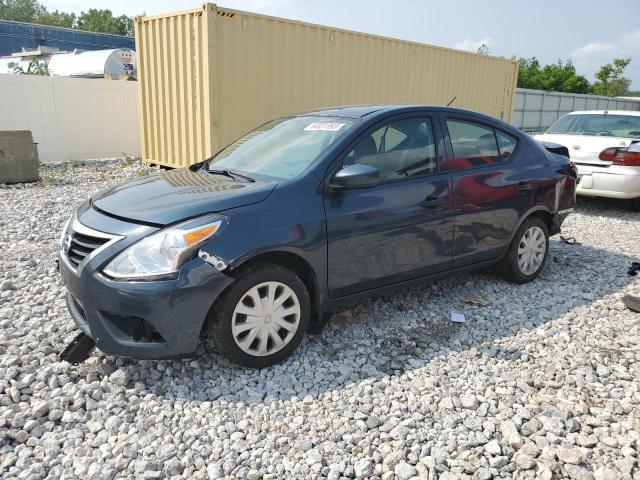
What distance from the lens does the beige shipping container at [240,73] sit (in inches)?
341

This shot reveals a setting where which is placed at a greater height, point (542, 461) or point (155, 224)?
point (155, 224)

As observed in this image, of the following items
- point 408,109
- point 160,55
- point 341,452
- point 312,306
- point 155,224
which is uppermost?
point 160,55

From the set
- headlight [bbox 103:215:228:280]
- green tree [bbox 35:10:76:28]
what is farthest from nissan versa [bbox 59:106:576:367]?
green tree [bbox 35:10:76:28]

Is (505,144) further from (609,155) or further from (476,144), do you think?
(609,155)

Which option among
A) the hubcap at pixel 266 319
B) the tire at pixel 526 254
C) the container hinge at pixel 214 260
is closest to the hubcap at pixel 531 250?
the tire at pixel 526 254

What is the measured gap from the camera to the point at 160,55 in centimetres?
980

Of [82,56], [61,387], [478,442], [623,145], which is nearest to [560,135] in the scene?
[623,145]

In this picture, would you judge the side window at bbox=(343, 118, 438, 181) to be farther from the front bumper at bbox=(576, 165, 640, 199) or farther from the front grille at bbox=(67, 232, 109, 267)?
the front bumper at bbox=(576, 165, 640, 199)

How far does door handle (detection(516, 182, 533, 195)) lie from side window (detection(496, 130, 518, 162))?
10.3 inches

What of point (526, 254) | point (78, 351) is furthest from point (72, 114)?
point (526, 254)

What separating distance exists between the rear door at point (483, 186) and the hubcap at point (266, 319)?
64.2 inches

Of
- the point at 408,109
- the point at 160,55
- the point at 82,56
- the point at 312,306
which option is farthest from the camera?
the point at 82,56

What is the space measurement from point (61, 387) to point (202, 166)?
2.01m

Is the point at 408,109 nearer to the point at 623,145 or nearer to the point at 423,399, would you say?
the point at 423,399
